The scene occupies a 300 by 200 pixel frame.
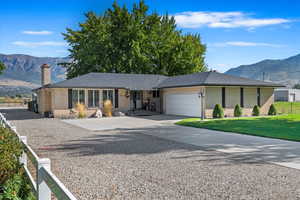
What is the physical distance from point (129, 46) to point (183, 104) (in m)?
17.1

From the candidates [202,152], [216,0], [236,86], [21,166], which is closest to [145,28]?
[216,0]

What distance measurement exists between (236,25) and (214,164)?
114 feet

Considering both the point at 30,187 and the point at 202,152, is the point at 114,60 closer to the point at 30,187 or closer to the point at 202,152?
the point at 202,152

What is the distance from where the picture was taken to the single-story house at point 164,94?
2138cm

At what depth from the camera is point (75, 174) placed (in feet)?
19.6

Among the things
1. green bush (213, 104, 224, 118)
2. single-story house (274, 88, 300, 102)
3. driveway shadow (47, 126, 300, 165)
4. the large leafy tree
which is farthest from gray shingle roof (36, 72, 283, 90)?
single-story house (274, 88, 300, 102)

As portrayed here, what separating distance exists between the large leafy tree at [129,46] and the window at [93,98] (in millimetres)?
12857

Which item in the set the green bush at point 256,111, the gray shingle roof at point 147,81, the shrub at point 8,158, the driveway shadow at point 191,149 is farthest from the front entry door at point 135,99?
the shrub at point 8,158

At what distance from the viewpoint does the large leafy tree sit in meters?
36.8

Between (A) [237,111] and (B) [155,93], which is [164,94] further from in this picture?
(A) [237,111]

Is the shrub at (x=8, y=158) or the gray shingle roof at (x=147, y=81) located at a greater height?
the gray shingle roof at (x=147, y=81)

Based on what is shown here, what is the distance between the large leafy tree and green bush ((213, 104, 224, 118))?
17442 mm

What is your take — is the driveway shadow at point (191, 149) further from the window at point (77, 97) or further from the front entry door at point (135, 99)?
the front entry door at point (135, 99)

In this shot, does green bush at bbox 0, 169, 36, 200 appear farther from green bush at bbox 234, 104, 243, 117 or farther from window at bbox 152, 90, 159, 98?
window at bbox 152, 90, 159, 98
